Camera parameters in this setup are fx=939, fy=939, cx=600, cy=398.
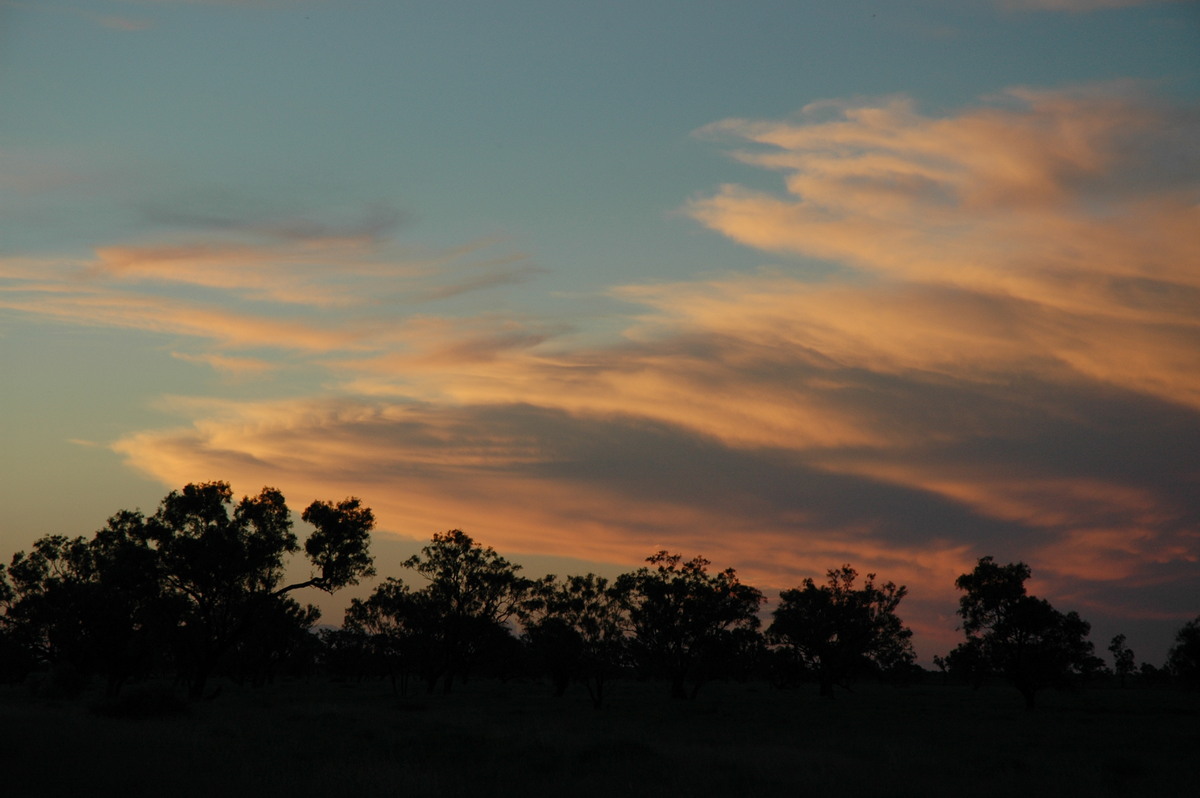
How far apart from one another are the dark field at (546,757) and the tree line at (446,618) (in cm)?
994

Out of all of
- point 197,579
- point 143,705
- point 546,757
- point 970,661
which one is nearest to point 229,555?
point 197,579

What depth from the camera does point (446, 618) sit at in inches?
3305

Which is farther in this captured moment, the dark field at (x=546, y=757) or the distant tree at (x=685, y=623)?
the distant tree at (x=685, y=623)

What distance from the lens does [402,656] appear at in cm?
8856

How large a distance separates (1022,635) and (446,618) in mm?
47224

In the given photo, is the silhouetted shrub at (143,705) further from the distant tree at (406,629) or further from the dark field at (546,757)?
the distant tree at (406,629)

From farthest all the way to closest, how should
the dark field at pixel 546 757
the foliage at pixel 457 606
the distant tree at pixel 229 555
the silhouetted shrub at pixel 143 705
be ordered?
the foliage at pixel 457 606 < the distant tree at pixel 229 555 < the silhouetted shrub at pixel 143 705 < the dark field at pixel 546 757

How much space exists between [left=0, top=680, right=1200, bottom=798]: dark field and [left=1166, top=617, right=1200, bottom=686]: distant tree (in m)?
34.5

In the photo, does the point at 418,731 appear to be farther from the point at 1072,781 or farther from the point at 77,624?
the point at 77,624

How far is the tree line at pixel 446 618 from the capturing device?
180ft

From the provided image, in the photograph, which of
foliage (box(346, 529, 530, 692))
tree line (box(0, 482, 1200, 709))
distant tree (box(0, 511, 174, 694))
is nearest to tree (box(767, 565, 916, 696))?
tree line (box(0, 482, 1200, 709))

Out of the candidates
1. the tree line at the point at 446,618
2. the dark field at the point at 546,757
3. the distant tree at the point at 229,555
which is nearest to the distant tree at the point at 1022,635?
the tree line at the point at 446,618

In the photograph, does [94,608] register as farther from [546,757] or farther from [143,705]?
[546,757]

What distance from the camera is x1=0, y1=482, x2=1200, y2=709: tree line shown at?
54719mm
